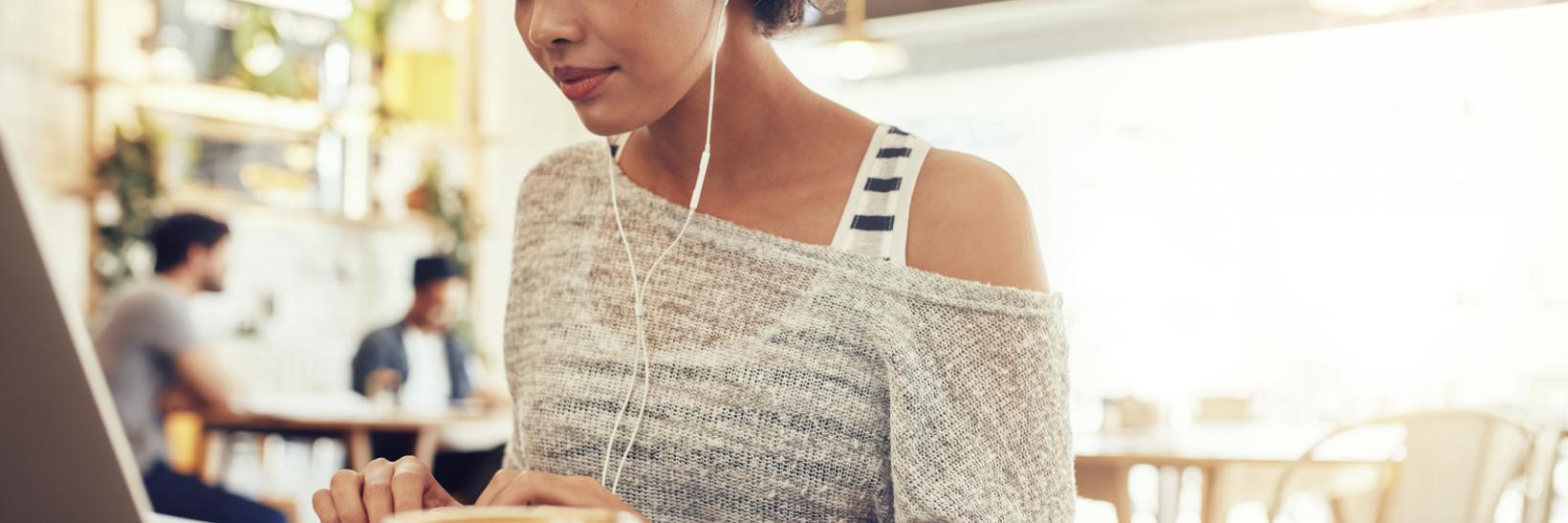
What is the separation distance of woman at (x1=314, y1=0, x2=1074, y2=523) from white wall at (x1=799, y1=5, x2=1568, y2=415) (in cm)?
465

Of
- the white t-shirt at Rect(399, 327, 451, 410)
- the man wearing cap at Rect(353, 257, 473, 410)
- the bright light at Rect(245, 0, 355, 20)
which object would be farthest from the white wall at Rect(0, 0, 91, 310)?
the white t-shirt at Rect(399, 327, 451, 410)

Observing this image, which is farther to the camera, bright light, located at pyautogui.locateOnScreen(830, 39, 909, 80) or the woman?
bright light, located at pyautogui.locateOnScreen(830, 39, 909, 80)

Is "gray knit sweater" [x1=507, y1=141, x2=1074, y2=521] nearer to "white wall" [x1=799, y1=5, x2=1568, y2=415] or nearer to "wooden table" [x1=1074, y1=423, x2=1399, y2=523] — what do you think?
"wooden table" [x1=1074, y1=423, x2=1399, y2=523]

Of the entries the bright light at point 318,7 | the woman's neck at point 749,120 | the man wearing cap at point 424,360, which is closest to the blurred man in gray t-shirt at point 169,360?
the man wearing cap at point 424,360

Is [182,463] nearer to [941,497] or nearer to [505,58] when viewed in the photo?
[505,58]

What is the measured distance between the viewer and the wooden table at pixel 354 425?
4.09 meters

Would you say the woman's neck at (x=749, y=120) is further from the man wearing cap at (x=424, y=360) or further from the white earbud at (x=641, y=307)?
the man wearing cap at (x=424, y=360)

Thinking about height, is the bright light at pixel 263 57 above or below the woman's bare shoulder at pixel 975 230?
above

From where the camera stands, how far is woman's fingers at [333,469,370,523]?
818mm

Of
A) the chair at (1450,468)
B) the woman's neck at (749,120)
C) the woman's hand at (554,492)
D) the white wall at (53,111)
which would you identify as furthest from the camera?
the white wall at (53,111)

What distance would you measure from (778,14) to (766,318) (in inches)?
10.3

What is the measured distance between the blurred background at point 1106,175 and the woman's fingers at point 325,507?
353 centimetres

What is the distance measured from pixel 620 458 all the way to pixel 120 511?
0.46 meters

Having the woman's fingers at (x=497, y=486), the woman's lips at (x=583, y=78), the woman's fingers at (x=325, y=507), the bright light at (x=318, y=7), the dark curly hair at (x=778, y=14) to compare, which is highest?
the bright light at (x=318, y=7)
